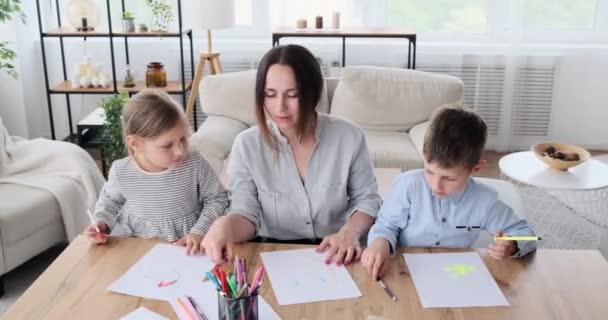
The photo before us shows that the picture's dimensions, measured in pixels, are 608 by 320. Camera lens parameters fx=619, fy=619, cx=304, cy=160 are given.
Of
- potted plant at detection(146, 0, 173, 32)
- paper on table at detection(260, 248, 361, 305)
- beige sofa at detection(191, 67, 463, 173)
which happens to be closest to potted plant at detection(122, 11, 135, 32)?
potted plant at detection(146, 0, 173, 32)

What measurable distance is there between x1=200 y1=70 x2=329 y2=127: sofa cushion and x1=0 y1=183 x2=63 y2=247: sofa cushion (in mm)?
1106

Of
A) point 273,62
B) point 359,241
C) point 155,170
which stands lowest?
point 359,241

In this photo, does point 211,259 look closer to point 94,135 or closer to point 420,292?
point 420,292

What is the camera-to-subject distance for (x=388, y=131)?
3578mm

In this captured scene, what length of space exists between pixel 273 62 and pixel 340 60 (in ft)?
9.39

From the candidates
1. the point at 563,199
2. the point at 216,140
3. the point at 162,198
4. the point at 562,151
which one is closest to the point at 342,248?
the point at 162,198

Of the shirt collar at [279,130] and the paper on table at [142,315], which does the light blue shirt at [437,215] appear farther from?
the paper on table at [142,315]

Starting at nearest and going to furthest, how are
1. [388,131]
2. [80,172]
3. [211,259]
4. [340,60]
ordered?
[211,259] → [80,172] → [388,131] → [340,60]

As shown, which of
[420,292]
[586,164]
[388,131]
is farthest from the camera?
[388,131]

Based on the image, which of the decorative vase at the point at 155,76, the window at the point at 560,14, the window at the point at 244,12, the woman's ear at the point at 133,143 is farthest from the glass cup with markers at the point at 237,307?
the window at the point at 560,14

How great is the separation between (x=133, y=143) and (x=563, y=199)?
267cm

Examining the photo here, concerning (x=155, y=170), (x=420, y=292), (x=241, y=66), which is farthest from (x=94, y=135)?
(x=420, y=292)

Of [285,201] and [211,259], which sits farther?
[285,201]

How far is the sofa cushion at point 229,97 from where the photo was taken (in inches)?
135
